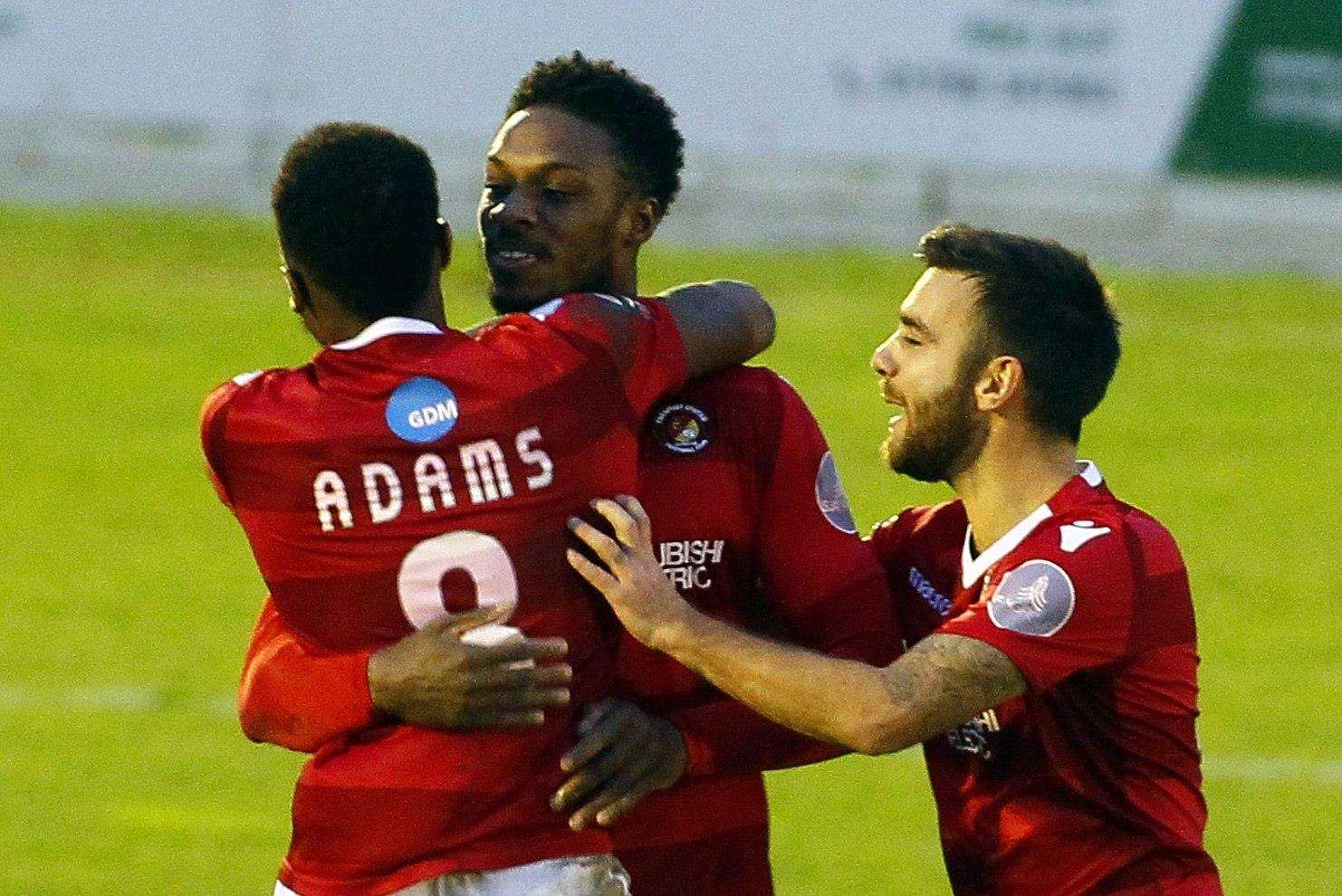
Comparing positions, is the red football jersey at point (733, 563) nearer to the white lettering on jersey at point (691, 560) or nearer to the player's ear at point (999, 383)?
the white lettering on jersey at point (691, 560)

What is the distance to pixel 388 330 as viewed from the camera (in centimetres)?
416

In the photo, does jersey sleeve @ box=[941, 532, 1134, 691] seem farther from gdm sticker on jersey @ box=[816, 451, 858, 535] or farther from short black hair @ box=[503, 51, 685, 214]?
short black hair @ box=[503, 51, 685, 214]

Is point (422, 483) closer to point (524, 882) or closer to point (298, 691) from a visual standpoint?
point (298, 691)

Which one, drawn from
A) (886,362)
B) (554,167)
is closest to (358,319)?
(554,167)

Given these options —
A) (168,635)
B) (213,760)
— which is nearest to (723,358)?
(213,760)

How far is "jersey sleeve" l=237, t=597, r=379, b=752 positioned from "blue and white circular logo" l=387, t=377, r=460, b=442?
382 mm

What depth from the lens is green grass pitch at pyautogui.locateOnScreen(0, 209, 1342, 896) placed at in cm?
862

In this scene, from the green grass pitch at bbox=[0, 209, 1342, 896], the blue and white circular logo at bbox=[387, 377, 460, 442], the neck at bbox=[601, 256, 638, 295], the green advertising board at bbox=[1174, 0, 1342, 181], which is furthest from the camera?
the green advertising board at bbox=[1174, 0, 1342, 181]

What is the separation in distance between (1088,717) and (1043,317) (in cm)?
71

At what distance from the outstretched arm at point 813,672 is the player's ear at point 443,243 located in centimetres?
49

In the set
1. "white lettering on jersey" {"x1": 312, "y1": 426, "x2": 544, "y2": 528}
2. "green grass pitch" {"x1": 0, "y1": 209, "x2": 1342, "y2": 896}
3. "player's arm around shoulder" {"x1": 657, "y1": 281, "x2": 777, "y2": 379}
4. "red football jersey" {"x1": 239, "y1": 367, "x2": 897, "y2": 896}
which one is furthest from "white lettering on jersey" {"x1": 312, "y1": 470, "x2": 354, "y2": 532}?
"green grass pitch" {"x1": 0, "y1": 209, "x2": 1342, "y2": 896}

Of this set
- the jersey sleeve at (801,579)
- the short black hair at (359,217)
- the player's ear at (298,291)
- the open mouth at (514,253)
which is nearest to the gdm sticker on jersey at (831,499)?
the jersey sleeve at (801,579)

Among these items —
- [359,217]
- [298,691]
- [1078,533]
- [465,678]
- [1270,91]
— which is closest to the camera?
[465,678]

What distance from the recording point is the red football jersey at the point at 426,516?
4.09m
